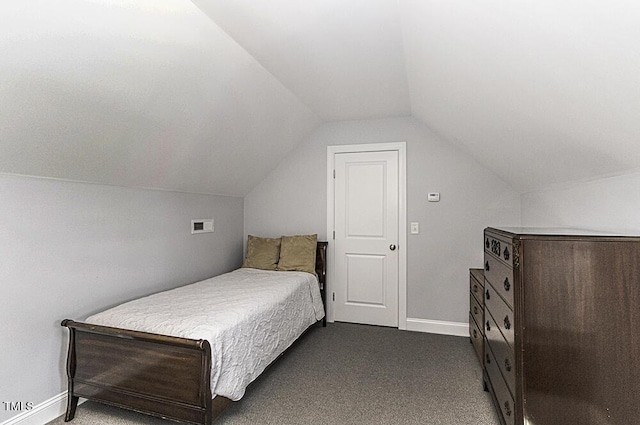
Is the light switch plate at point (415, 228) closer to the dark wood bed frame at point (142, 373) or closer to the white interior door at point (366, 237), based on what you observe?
the white interior door at point (366, 237)

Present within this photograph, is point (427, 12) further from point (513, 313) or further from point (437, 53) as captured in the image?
point (513, 313)

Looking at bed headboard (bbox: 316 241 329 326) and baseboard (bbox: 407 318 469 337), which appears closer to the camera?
baseboard (bbox: 407 318 469 337)

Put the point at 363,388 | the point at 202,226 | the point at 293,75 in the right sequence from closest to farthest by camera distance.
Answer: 1. the point at 363,388
2. the point at 293,75
3. the point at 202,226

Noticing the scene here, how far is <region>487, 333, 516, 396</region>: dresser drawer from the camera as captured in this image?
177cm

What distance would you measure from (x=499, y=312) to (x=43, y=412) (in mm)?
2852

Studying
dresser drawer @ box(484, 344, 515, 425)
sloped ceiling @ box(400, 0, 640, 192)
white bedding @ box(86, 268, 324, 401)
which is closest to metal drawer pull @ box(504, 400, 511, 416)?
dresser drawer @ box(484, 344, 515, 425)

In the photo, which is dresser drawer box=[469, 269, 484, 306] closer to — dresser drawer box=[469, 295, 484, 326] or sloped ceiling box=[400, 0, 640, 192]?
dresser drawer box=[469, 295, 484, 326]

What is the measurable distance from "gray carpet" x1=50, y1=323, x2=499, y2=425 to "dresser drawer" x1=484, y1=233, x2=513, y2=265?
1.09 meters

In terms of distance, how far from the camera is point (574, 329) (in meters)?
1.56

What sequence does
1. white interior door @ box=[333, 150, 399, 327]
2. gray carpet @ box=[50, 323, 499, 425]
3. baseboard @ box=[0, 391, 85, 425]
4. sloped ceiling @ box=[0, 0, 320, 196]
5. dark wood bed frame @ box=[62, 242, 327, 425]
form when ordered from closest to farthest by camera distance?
sloped ceiling @ box=[0, 0, 320, 196]
dark wood bed frame @ box=[62, 242, 327, 425]
baseboard @ box=[0, 391, 85, 425]
gray carpet @ box=[50, 323, 499, 425]
white interior door @ box=[333, 150, 399, 327]

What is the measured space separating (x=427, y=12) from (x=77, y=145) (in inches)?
85.5

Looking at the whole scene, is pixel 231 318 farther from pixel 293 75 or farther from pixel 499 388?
Answer: pixel 293 75

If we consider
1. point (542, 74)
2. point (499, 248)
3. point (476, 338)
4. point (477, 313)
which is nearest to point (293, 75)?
point (542, 74)

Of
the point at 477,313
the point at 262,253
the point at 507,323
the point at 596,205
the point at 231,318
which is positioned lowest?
→ the point at 477,313
